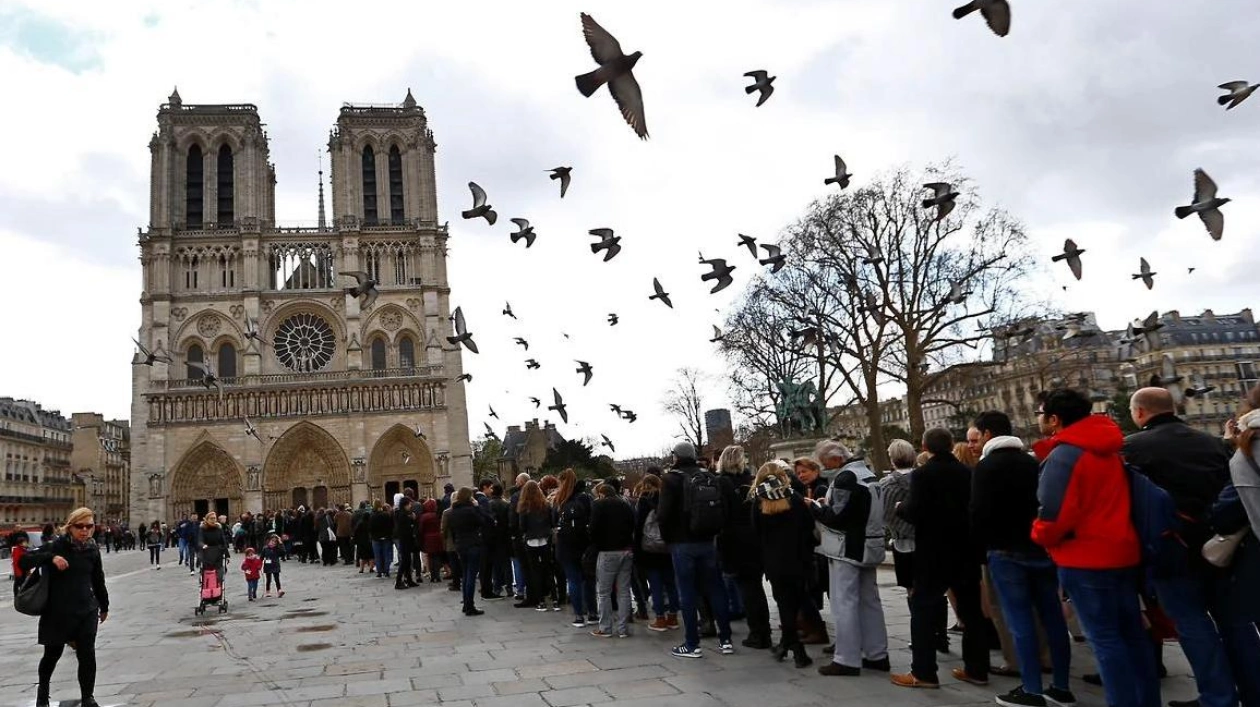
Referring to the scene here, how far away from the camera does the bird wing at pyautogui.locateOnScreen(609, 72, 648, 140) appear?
5.42m

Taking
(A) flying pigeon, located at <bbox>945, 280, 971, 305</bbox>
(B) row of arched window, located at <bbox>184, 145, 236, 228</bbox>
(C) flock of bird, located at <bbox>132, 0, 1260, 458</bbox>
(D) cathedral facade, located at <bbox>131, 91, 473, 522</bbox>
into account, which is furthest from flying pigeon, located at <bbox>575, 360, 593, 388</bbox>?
(B) row of arched window, located at <bbox>184, 145, 236, 228</bbox>

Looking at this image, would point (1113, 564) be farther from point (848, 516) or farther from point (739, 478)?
point (739, 478)

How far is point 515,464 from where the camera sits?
54.9 meters

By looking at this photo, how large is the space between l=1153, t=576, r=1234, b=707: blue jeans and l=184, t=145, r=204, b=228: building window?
47680 mm

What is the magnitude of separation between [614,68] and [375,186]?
43.0 metres

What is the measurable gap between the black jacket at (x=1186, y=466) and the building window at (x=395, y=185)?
44.8 meters

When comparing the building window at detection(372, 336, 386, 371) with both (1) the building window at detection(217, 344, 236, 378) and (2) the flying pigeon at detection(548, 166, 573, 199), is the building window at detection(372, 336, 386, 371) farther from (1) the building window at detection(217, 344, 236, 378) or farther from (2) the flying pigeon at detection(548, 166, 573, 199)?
(2) the flying pigeon at detection(548, 166, 573, 199)

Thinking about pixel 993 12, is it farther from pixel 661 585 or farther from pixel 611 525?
pixel 661 585

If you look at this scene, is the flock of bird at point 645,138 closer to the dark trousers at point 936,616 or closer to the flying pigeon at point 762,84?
the flying pigeon at point 762,84

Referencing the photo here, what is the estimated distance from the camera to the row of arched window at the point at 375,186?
45.6 meters

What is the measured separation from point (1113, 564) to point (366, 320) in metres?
43.2

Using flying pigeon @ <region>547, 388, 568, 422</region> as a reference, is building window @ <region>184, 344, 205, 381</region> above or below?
above

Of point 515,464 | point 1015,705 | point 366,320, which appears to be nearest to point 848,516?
point 1015,705

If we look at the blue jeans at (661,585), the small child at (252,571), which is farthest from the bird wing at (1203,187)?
the small child at (252,571)
